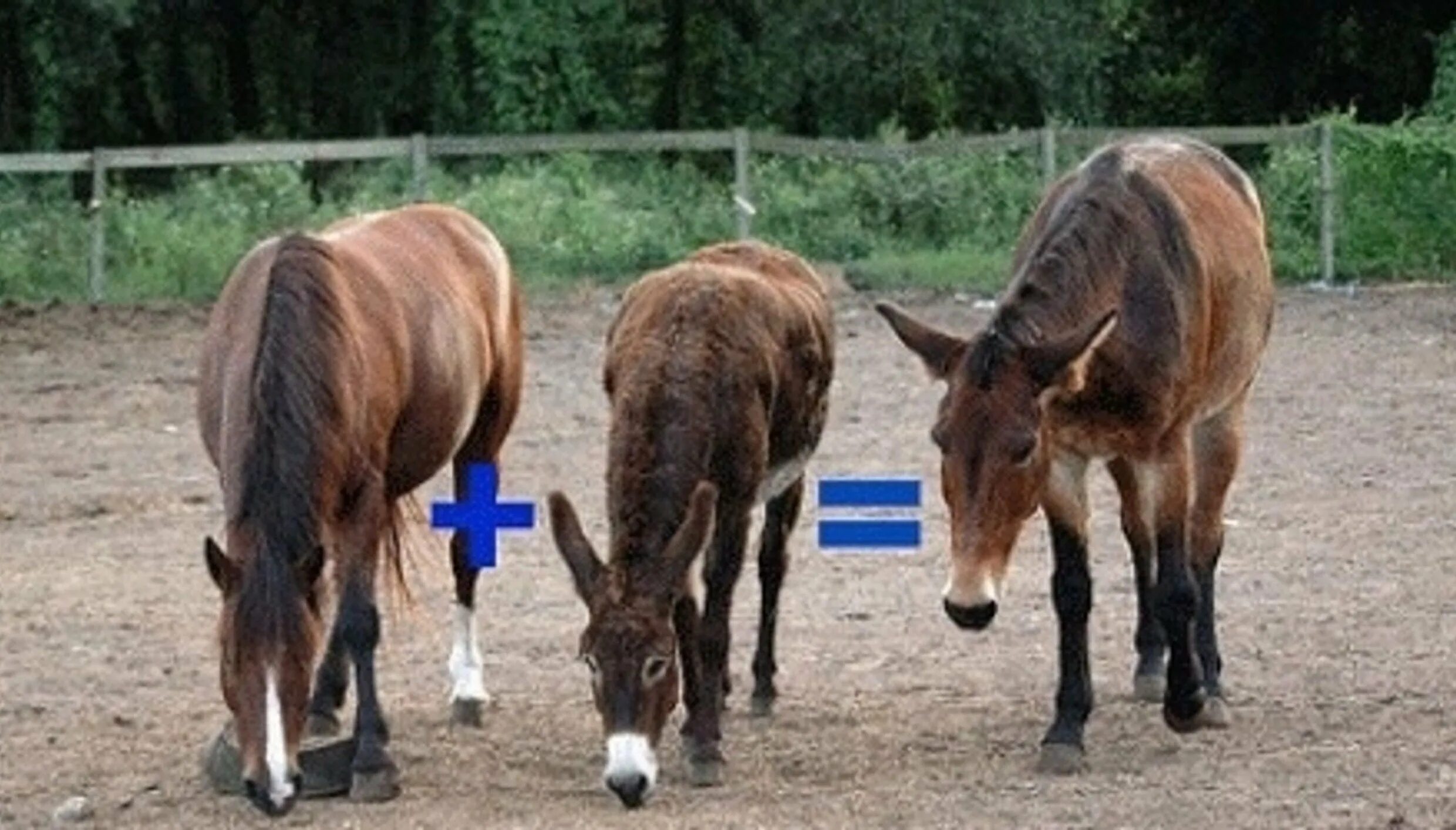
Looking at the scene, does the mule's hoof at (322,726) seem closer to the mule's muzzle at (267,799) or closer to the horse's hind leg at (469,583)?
the horse's hind leg at (469,583)

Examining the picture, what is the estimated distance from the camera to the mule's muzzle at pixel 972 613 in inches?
332

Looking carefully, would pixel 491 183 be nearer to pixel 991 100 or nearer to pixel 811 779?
pixel 991 100

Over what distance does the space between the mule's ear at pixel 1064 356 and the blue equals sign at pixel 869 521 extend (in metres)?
1.95

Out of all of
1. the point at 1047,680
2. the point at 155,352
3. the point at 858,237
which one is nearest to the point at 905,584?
the point at 1047,680

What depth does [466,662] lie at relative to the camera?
10.1 metres

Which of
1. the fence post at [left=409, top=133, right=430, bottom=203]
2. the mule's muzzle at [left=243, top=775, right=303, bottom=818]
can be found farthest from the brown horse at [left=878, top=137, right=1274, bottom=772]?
the fence post at [left=409, top=133, right=430, bottom=203]

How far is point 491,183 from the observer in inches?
1088

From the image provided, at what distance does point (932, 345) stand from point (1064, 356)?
1.47 ft

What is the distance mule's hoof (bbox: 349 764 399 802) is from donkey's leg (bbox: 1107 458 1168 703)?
244 centimetres

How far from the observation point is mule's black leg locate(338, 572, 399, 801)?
881 centimetres

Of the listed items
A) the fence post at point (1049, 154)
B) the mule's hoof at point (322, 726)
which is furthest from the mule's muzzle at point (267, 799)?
the fence post at point (1049, 154)

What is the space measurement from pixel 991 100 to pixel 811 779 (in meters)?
28.4

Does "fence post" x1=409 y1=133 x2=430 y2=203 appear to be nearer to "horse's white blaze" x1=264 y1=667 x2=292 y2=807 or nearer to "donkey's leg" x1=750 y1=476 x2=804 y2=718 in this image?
"donkey's leg" x1=750 y1=476 x2=804 y2=718

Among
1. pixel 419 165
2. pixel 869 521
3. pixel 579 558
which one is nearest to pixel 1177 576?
pixel 579 558
